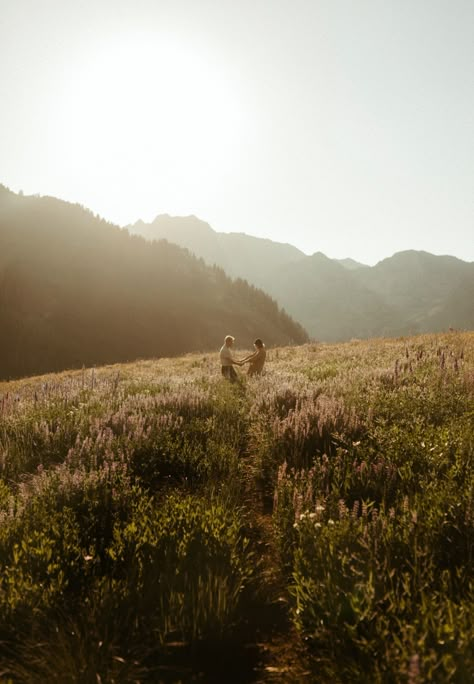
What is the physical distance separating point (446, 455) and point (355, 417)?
1297 mm

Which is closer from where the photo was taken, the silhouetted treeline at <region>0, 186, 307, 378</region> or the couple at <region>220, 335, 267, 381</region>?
the couple at <region>220, 335, 267, 381</region>

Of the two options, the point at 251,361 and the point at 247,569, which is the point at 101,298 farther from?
the point at 247,569

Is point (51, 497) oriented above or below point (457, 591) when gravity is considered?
above

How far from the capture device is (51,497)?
3.12 meters

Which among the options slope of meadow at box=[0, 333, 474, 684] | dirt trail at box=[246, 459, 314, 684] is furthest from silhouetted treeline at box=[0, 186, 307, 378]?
dirt trail at box=[246, 459, 314, 684]

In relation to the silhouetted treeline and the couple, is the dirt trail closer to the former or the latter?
the couple

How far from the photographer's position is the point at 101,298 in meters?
165

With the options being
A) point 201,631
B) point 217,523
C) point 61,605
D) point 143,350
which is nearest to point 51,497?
point 61,605

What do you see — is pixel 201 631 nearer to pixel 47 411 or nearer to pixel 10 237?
pixel 47 411

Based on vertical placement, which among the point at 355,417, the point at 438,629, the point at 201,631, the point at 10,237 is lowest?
the point at 201,631

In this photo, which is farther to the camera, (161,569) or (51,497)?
(51,497)

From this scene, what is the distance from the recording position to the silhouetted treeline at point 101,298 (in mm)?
143000

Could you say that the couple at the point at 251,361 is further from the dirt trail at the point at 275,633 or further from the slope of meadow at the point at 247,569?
the dirt trail at the point at 275,633

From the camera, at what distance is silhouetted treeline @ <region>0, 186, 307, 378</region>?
469 feet
